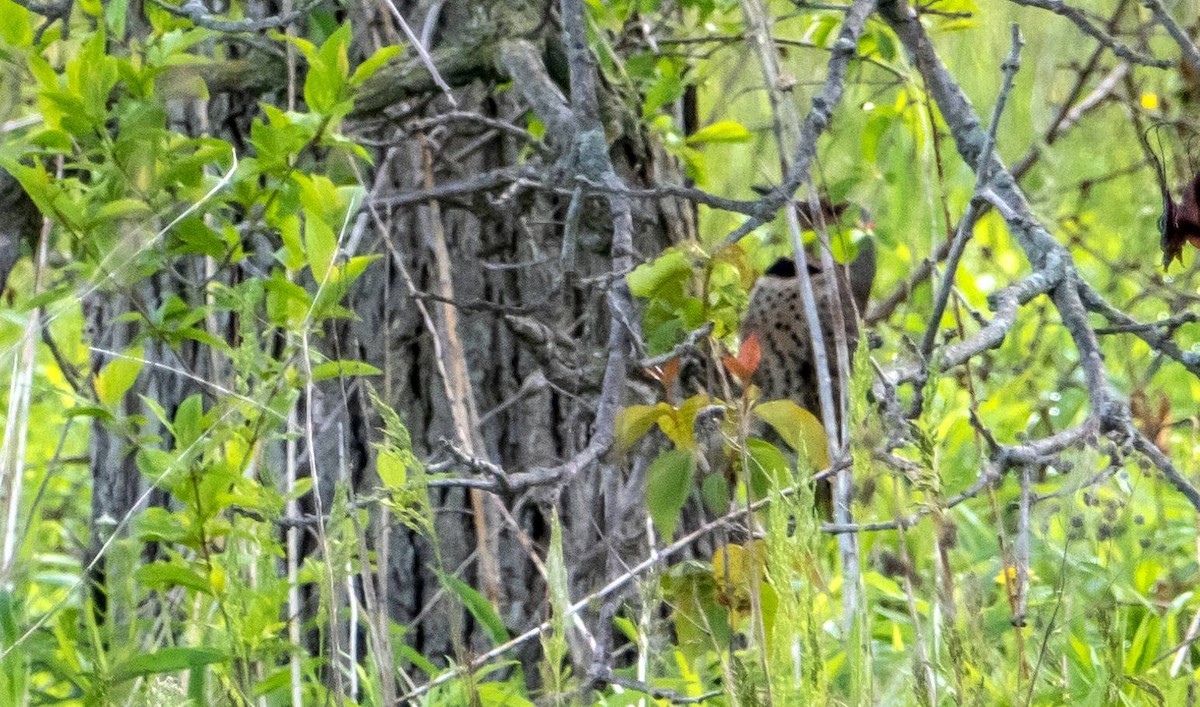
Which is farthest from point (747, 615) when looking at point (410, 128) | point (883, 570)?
point (883, 570)

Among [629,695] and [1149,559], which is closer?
[629,695]

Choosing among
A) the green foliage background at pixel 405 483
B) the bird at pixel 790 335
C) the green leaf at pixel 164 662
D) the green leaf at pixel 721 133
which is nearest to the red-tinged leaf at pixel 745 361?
the green foliage background at pixel 405 483

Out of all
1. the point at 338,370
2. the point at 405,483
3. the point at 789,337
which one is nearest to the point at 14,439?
the point at 338,370

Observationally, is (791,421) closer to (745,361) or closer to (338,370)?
(745,361)

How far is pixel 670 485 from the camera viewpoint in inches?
52.2

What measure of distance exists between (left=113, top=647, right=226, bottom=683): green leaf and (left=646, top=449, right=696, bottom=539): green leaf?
0.45 m

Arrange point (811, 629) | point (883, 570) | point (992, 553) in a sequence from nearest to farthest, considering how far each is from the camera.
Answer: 1. point (811, 629)
2. point (992, 553)
3. point (883, 570)

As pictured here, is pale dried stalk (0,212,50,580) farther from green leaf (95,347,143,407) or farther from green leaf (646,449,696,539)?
green leaf (646,449,696,539)

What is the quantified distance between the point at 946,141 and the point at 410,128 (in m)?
1.40

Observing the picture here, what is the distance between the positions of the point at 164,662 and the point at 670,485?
0.53 metres

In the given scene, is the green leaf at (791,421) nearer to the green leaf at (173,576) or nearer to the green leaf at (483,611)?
the green leaf at (483,611)

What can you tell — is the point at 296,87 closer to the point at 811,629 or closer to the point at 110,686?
the point at 110,686

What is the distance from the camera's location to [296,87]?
6.89 feet

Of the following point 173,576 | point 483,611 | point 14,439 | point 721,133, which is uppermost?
point 721,133
